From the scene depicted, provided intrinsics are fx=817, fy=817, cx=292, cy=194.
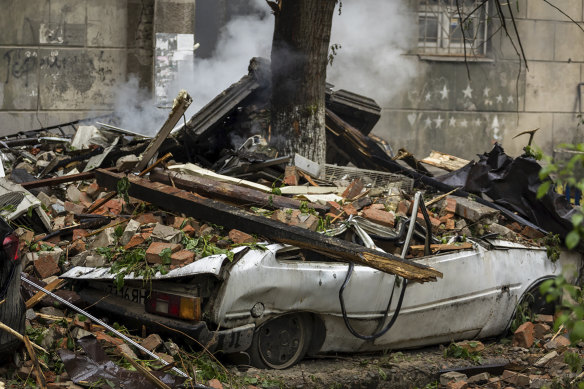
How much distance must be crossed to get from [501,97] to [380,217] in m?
12.0

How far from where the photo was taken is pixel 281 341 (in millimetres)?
5914

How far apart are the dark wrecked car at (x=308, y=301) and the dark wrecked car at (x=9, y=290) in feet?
3.21

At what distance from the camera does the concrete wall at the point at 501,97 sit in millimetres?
17219

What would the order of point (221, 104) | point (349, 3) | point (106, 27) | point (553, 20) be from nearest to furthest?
point (221, 104), point (106, 27), point (349, 3), point (553, 20)

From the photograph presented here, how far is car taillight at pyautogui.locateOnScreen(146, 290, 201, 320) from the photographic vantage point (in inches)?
211

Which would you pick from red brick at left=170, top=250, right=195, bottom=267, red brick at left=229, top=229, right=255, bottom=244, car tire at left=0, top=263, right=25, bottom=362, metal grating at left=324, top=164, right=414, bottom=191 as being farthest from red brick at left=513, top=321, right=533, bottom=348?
car tire at left=0, top=263, right=25, bottom=362

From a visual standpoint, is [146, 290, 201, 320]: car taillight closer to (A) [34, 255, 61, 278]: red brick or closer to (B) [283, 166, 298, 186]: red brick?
(A) [34, 255, 61, 278]: red brick

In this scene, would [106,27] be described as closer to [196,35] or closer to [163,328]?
[196,35]

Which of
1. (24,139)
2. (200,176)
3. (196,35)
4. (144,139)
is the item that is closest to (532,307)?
(200,176)

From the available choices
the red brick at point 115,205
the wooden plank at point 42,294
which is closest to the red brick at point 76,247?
the wooden plank at point 42,294

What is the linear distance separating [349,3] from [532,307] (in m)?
10.4

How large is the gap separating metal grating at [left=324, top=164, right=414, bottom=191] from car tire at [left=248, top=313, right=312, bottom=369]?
284 cm

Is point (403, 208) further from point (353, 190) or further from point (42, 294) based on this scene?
A: point (42, 294)

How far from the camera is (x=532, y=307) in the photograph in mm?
7508
